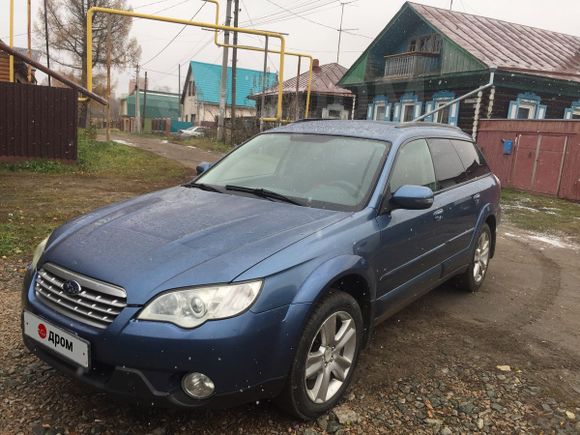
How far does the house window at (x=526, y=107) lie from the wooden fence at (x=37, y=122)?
14566 mm

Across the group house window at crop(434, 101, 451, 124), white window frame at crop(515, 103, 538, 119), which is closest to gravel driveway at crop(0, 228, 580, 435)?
white window frame at crop(515, 103, 538, 119)

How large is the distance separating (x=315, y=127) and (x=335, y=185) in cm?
93

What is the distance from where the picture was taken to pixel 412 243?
349 cm

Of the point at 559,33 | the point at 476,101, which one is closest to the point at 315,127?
the point at 476,101

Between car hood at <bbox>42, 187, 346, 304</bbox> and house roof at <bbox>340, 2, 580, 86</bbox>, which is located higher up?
house roof at <bbox>340, 2, 580, 86</bbox>

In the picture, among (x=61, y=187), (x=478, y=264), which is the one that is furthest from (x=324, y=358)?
(x=61, y=187)

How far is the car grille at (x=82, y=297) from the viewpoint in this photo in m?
2.26

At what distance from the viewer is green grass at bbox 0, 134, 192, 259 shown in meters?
6.18

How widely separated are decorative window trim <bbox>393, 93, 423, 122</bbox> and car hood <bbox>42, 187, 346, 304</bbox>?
63.2 feet

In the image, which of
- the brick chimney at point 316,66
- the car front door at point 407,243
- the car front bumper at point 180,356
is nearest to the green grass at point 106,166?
the car front door at point 407,243

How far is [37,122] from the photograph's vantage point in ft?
39.1

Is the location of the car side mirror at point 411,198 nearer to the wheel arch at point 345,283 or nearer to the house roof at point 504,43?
the wheel arch at point 345,283

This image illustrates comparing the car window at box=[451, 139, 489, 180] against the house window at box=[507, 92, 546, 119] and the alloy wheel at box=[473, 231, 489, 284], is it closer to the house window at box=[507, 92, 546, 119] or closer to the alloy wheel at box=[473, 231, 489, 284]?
the alloy wheel at box=[473, 231, 489, 284]

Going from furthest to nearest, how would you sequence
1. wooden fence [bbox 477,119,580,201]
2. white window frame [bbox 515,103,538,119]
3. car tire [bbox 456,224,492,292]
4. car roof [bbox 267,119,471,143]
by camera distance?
white window frame [bbox 515,103,538,119], wooden fence [bbox 477,119,580,201], car tire [bbox 456,224,492,292], car roof [bbox 267,119,471,143]
